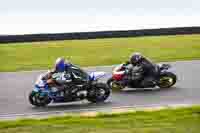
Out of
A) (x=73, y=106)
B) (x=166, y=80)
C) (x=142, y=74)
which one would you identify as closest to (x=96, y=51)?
(x=142, y=74)

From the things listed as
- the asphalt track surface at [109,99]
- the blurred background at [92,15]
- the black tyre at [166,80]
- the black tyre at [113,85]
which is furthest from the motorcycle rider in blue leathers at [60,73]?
the blurred background at [92,15]

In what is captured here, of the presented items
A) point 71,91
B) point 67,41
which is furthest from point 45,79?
point 67,41

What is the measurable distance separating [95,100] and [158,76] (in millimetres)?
2143

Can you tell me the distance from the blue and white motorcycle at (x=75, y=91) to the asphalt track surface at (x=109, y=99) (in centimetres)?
15

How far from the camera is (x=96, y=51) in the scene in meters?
19.5

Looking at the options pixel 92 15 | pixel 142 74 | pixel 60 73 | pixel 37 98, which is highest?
pixel 92 15

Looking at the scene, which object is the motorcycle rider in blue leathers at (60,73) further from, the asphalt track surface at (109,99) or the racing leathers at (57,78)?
the asphalt track surface at (109,99)

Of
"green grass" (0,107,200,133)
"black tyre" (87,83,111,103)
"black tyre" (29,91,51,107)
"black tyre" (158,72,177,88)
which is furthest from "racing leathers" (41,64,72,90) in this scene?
"black tyre" (158,72,177,88)

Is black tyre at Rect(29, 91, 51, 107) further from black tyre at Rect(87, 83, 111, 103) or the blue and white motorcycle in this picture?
black tyre at Rect(87, 83, 111, 103)

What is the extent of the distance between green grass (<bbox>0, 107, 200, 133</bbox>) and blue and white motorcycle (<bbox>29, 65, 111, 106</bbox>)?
6.35 feet

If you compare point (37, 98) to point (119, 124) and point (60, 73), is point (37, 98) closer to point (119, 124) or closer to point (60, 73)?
point (60, 73)

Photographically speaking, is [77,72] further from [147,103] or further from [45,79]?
[147,103]

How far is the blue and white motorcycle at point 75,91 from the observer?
12188mm

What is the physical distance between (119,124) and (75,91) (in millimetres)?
3309
